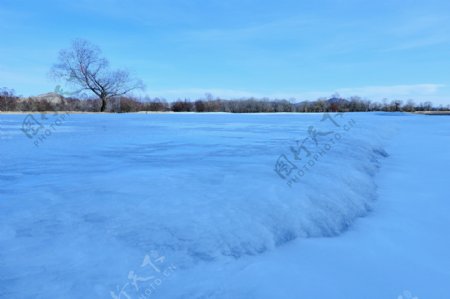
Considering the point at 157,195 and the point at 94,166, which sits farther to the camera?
the point at 94,166

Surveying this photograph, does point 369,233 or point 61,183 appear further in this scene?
point 61,183

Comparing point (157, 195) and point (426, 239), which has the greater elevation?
point (157, 195)

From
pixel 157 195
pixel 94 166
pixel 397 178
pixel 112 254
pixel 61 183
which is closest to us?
pixel 112 254

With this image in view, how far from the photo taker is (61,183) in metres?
3.39

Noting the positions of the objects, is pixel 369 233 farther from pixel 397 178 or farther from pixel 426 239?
pixel 397 178

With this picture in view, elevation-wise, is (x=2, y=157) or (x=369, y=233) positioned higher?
(x=2, y=157)

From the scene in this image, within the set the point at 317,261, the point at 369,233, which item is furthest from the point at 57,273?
the point at 369,233

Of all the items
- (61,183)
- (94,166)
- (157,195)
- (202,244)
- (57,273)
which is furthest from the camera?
(94,166)

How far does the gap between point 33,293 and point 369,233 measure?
259 cm

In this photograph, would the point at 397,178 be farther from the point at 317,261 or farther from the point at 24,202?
the point at 24,202

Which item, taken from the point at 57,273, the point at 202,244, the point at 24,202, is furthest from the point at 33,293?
the point at 24,202

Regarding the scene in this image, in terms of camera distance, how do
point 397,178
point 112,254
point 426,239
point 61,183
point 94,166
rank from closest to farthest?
point 112,254 < point 426,239 < point 61,183 < point 94,166 < point 397,178

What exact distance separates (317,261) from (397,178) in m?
3.79

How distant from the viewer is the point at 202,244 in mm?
2252
